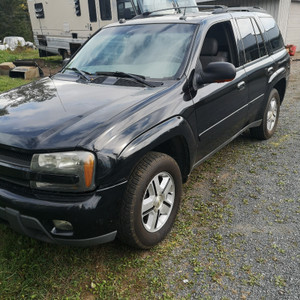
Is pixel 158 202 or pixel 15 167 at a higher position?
pixel 15 167

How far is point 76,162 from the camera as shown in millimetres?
2012

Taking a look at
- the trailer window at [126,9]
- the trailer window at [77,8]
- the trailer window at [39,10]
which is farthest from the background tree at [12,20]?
the trailer window at [126,9]

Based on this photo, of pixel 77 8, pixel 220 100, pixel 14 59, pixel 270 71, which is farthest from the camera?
pixel 14 59

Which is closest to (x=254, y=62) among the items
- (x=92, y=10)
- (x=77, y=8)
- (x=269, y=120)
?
(x=269, y=120)

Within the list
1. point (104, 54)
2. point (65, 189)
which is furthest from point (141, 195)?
point (104, 54)

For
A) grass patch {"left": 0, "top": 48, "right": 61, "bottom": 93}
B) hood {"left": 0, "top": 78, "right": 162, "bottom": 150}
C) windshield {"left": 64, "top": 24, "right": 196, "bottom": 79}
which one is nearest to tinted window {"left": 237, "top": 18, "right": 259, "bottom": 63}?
windshield {"left": 64, "top": 24, "right": 196, "bottom": 79}

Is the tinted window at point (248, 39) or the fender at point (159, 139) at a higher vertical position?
the tinted window at point (248, 39)

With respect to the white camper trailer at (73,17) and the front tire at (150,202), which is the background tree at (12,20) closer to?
the white camper trailer at (73,17)

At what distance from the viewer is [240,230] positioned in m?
2.85

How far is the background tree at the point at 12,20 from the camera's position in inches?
1283

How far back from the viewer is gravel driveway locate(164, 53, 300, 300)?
89.3 inches

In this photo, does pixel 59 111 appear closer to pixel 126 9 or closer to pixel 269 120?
pixel 269 120

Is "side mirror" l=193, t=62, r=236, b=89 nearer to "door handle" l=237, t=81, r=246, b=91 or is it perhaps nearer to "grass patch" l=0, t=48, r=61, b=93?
"door handle" l=237, t=81, r=246, b=91

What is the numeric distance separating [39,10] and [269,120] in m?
12.9
